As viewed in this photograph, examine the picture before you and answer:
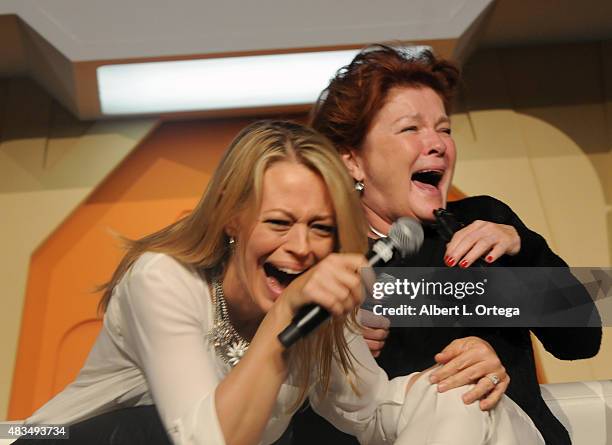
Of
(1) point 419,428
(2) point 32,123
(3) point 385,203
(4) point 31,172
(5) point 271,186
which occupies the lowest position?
(1) point 419,428

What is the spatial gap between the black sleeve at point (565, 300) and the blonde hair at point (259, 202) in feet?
1.11

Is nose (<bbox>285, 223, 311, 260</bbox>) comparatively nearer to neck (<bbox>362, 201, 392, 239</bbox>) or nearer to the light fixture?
neck (<bbox>362, 201, 392, 239</bbox>)

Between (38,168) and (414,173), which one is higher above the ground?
(38,168)

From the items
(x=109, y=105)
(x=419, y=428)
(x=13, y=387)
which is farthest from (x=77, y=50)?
(x=419, y=428)

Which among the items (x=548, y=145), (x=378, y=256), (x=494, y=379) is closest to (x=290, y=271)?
(x=378, y=256)

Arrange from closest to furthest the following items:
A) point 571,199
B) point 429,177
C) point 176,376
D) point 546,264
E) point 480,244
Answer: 1. point 176,376
2. point 480,244
3. point 546,264
4. point 429,177
5. point 571,199

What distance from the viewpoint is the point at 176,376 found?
2.91 ft

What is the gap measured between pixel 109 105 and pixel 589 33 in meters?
1.00

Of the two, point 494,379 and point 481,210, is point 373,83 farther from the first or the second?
point 494,379

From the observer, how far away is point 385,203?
132 centimetres

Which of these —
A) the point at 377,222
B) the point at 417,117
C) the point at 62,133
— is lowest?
the point at 377,222

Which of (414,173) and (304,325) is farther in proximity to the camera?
(414,173)

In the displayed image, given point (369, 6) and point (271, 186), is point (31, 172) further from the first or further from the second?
point (271, 186)

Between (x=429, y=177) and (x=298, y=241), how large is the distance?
447 millimetres
